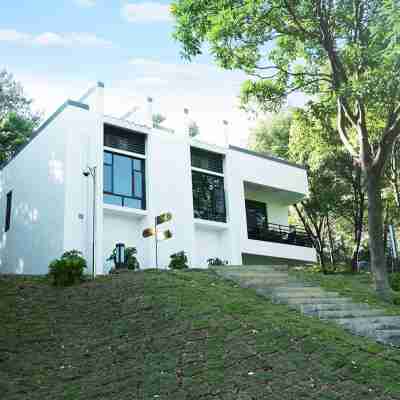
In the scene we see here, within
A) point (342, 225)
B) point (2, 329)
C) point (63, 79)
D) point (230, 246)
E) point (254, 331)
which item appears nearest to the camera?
point (254, 331)

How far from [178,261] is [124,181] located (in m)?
3.72

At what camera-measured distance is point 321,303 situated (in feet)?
42.0

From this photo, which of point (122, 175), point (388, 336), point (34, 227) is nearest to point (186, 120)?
point (122, 175)

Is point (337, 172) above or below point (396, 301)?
above

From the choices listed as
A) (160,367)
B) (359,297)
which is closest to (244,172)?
(359,297)

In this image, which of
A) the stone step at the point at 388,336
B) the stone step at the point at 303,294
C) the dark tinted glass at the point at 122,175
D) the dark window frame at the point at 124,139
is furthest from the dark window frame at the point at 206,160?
the stone step at the point at 388,336

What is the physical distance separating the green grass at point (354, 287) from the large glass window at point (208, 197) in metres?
5.92

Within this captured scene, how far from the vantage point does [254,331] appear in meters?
9.43

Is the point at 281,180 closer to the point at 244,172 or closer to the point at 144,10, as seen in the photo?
the point at 244,172

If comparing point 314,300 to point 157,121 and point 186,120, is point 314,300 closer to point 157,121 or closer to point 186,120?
point 186,120

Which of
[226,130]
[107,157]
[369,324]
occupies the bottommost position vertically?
[369,324]

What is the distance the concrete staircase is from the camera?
1055 centimetres

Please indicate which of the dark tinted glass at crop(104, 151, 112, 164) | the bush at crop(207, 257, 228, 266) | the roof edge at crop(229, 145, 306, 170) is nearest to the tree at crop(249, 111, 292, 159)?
the roof edge at crop(229, 145, 306, 170)

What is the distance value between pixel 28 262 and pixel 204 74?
32.5 feet
